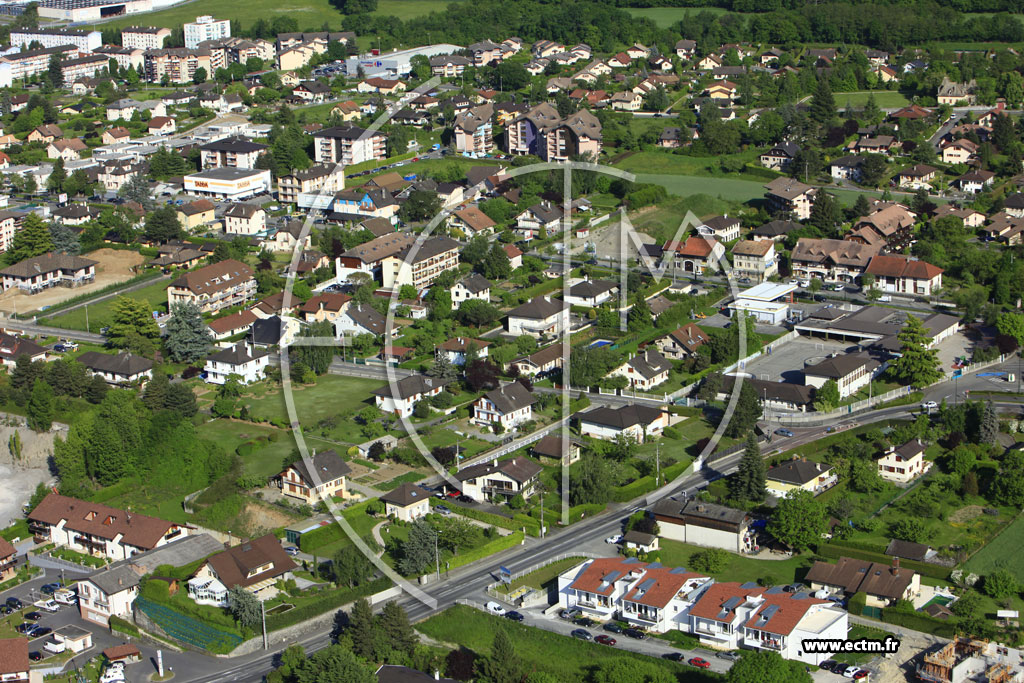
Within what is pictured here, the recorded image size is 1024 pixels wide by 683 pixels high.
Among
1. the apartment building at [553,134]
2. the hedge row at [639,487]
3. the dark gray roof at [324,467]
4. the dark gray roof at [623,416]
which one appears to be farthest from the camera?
the apartment building at [553,134]

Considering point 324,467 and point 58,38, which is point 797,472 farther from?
point 58,38

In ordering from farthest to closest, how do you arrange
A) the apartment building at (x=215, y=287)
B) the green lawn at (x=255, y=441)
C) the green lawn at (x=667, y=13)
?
the green lawn at (x=667, y=13) → the apartment building at (x=215, y=287) → the green lawn at (x=255, y=441)

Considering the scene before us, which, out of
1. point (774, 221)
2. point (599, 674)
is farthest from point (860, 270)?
point (599, 674)

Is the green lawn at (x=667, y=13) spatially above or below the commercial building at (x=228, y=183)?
above

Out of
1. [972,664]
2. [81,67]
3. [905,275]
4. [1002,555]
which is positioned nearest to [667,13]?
[81,67]

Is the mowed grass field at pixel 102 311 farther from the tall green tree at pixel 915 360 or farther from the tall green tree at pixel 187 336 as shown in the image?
the tall green tree at pixel 915 360

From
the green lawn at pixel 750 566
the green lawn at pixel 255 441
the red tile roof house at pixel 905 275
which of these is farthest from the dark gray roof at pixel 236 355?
the red tile roof house at pixel 905 275

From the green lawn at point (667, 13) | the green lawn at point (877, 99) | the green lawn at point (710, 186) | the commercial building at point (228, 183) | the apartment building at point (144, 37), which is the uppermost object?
the green lawn at point (667, 13)

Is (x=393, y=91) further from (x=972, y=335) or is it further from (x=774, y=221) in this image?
(x=972, y=335)
